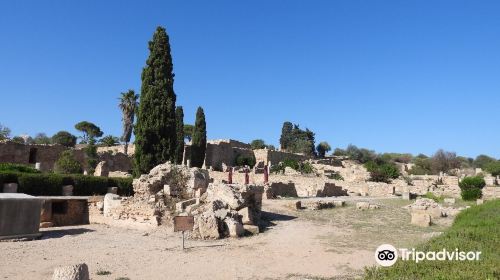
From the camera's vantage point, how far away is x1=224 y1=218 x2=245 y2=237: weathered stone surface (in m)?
13.9

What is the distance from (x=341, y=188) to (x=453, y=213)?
1505cm

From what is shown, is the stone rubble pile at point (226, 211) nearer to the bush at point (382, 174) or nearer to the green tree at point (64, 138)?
the bush at point (382, 174)

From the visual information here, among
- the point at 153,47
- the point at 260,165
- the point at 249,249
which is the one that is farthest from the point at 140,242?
the point at 260,165

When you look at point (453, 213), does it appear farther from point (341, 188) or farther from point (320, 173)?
point (320, 173)

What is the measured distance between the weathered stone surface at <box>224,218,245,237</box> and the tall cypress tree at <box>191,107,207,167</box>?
104 ft

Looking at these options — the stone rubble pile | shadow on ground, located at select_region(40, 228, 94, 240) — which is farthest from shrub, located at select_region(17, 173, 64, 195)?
the stone rubble pile

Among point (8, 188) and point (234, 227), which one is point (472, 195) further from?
point (8, 188)

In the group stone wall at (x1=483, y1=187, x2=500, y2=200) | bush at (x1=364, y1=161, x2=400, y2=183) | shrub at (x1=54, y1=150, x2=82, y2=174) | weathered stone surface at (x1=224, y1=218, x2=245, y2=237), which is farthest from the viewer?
bush at (x1=364, y1=161, x2=400, y2=183)

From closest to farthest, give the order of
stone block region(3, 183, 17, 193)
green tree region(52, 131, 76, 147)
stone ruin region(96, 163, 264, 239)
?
1. stone ruin region(96, 163, 264, 239)
2. stone block region(3, 183, 17, 193)
3. green tree region(52, 131, 76, 147)

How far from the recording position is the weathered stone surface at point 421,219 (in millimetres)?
17578

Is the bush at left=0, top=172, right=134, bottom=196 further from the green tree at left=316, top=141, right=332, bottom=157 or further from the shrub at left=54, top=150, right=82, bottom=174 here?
the green tree at left=316, top=141, right=332, bottom=157

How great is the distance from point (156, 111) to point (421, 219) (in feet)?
56.8

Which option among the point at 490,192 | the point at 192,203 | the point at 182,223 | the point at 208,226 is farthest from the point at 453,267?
the point at 490,192

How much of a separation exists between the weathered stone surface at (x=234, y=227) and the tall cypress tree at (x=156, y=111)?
13917 mm
